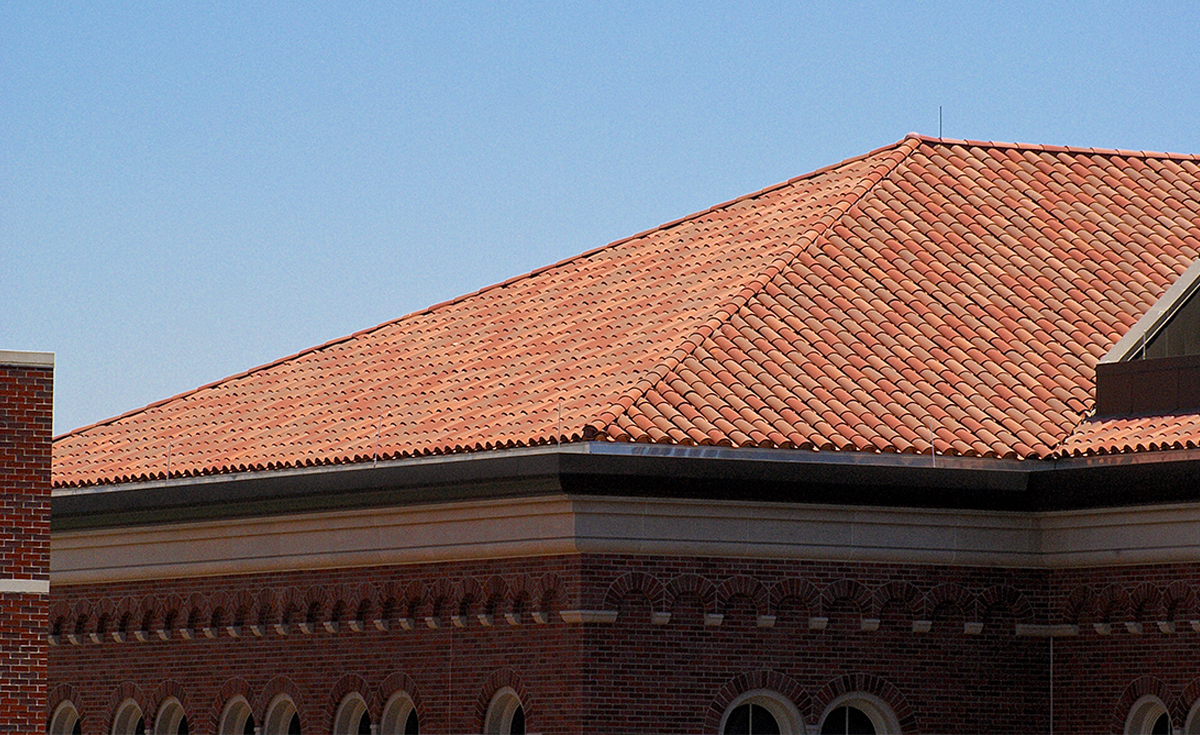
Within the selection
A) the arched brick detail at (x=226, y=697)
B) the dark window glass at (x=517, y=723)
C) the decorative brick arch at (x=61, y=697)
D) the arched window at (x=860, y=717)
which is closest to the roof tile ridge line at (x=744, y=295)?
the dark window glass at (x=517, y=723)

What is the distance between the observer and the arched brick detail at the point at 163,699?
101ft

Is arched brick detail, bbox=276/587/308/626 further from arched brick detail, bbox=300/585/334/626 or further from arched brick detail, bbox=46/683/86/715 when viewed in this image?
arched brick detail, bbox=46/683/86/715

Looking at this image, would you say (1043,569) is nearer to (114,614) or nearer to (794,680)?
(794,680)

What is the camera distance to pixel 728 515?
85.7ft

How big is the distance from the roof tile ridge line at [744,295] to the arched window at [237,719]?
7.16m

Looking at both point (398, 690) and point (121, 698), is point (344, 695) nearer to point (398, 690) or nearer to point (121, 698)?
point (398, 690)

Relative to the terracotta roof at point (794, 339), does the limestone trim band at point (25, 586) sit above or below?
below

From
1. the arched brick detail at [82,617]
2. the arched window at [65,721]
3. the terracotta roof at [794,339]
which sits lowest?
the arched window at [65,721]

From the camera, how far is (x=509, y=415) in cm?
2759

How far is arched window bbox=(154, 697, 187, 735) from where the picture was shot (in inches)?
1237

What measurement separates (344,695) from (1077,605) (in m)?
8.42

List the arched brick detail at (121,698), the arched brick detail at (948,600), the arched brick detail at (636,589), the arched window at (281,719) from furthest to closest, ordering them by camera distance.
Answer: the arched brick detail at (121,698) < the arched window at (281,719) < the arched brick detail at (948,600) < the arched brick detail at (636,589)

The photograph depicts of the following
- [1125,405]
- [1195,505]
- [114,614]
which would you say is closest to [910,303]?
[1125,405]

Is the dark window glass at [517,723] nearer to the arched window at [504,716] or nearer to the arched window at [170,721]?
the arched window at [504,716]
